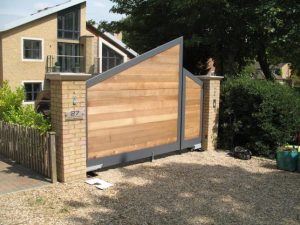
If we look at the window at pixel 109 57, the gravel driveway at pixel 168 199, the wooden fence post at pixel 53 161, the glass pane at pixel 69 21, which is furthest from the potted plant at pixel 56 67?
the wooden fence post at pixel 53 161

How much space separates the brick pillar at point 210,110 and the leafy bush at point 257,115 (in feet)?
1.38

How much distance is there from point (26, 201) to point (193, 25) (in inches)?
455

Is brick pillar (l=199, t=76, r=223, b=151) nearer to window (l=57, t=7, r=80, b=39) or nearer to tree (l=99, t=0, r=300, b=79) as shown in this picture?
tree (l=99, t=0, r=300, b=79)

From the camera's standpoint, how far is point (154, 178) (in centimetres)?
803

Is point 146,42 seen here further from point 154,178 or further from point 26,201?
point 26,201

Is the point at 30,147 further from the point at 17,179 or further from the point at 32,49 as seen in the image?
the point at 32,49

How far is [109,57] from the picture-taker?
104 ft

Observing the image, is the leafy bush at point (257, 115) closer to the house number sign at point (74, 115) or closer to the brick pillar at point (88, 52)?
the house number sign at point (74, 115)

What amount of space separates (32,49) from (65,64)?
321cm

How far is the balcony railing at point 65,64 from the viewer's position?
89.4 feet

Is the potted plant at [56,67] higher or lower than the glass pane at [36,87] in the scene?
higher

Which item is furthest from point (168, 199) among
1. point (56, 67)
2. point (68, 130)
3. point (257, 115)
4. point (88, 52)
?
point (88, 52)

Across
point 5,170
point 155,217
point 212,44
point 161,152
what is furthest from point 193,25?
point 155,217

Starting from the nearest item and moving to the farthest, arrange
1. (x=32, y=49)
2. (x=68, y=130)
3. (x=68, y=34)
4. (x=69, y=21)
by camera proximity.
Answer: (x=68, y=130) < (x=32, y=49) < (x=69, y=21) < (x=68, y=34)
